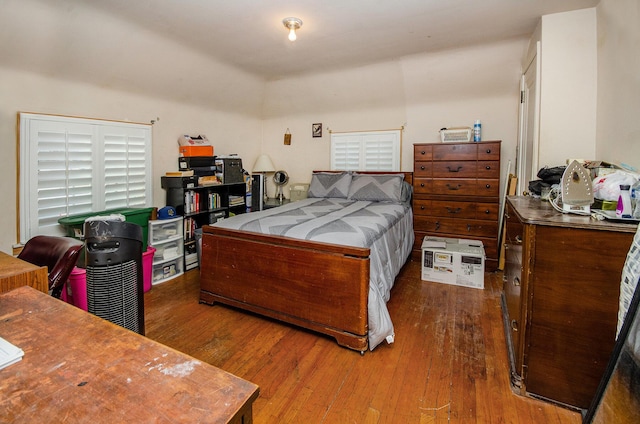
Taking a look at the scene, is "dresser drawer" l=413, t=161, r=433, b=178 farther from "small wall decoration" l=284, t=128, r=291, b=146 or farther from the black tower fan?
the black tower fan

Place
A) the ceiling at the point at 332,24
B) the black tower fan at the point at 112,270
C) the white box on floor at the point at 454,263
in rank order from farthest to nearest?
the white box on floor at the point at 454,263 → the ceiling at the point at 332,24 → the black tower fan at the point at 112,270

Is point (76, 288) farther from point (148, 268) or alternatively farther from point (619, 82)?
point (619, 82)

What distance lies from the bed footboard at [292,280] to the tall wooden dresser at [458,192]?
1.97 meters

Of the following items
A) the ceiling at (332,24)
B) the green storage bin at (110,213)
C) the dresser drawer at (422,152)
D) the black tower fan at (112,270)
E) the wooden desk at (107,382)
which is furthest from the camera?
the dresser drawer at (422,152)

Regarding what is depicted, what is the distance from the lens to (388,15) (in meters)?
2.45

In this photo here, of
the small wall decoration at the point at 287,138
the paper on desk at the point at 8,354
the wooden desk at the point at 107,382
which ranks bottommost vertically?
the wooden desk at the point at 107,382

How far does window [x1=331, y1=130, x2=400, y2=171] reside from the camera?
4.16m

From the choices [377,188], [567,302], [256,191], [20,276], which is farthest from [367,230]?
[256,191]

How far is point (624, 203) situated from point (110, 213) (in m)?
3.56

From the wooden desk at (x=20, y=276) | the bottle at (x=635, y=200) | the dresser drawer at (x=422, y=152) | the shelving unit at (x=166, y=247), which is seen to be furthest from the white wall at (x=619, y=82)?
the shelving unit at (x=166, y=247)

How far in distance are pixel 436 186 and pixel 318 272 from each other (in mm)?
2118

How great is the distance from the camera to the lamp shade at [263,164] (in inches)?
189

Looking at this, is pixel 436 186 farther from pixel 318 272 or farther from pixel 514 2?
pixel 318 272

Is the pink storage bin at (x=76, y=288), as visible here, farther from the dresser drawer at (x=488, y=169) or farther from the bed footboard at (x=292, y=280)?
the dresser drawer at (x=488, y=169)
